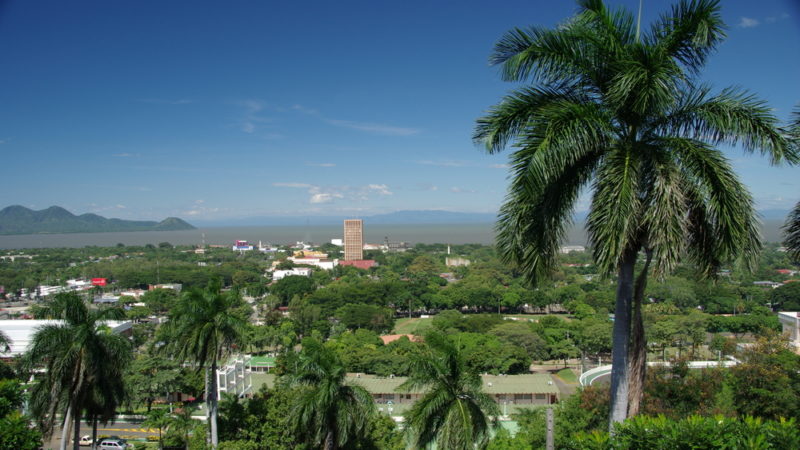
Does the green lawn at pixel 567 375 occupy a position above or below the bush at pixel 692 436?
below

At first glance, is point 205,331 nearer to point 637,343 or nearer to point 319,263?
point 637,343

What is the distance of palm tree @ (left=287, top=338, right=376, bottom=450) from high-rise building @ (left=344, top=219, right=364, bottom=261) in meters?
77.0

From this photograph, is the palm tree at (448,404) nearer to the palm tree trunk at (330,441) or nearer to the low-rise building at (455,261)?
the palm tree trunk at (330,441)

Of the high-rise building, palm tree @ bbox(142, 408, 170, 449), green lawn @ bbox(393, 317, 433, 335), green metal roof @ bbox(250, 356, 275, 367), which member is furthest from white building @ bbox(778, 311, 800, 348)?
the high-rise building

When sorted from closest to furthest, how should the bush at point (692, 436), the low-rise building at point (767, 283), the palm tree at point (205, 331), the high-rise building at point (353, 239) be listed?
the bush at point (692, 436), the palm tree at point (205, 331), the low-rise building at point (767, 283), the high-rise building at point (353, 239)

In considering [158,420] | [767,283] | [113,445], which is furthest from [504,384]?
[767,283]

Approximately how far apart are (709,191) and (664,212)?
0.38 meters

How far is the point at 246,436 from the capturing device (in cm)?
1051

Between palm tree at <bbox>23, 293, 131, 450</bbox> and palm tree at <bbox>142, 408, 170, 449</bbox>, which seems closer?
palm tree at <bbox>23, 293, 131, 450</bbox>

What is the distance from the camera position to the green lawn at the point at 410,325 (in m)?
35.0

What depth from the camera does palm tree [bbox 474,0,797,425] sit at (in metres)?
3.07

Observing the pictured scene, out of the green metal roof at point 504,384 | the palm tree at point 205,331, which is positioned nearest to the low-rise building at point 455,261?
the green metal roof at point 504,384

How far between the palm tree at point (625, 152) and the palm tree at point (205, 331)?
25.9 ft

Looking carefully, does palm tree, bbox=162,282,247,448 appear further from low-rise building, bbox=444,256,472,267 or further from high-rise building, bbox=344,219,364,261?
high-rise building, bbox=344,219,364,261
